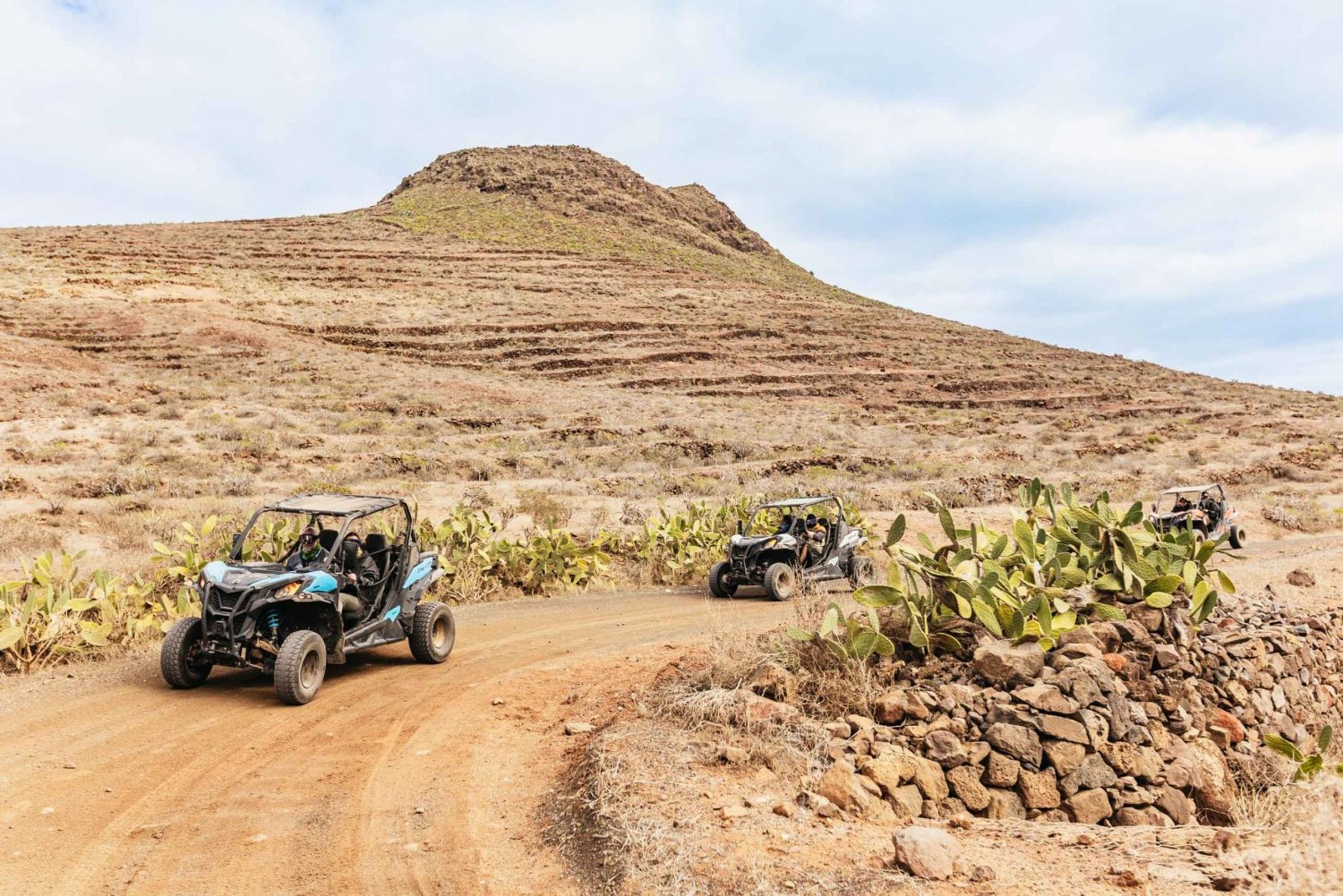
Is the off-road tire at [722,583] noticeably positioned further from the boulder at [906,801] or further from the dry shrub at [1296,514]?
the dry shrub at [1296,514]

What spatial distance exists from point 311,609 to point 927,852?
5802mm

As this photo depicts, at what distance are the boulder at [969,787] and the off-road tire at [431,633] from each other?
557cm

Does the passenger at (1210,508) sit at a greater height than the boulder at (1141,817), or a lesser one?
greater

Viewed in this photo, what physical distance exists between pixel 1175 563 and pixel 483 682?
236 inches

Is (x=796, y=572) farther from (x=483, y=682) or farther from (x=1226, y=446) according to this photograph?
(x=1226, y=446)

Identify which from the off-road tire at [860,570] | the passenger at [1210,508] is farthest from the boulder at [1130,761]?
the passenger at [1210,508]

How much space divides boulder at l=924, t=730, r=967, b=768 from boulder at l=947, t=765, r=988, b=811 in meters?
0.05

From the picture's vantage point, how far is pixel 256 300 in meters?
47.9

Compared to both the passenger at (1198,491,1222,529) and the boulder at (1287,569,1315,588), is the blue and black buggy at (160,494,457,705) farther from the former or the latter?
the passenger at (1198,491,1222,529)

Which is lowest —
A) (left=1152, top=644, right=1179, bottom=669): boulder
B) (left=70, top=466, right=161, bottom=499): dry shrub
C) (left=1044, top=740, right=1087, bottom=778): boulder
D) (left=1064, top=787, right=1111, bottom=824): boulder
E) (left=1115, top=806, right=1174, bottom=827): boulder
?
(left=1115, top=806, right=1174, bottom=827): boulder

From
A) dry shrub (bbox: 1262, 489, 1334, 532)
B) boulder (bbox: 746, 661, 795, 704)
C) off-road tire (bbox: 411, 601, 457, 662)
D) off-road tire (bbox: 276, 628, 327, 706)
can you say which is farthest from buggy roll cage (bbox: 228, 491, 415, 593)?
dry shrub (bbox: 1262, 489, 1334, 532)

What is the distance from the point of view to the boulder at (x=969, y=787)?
188 inches

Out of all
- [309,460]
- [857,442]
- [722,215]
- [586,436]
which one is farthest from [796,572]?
[722,215]

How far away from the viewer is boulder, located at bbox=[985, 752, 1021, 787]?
4.85 meters
